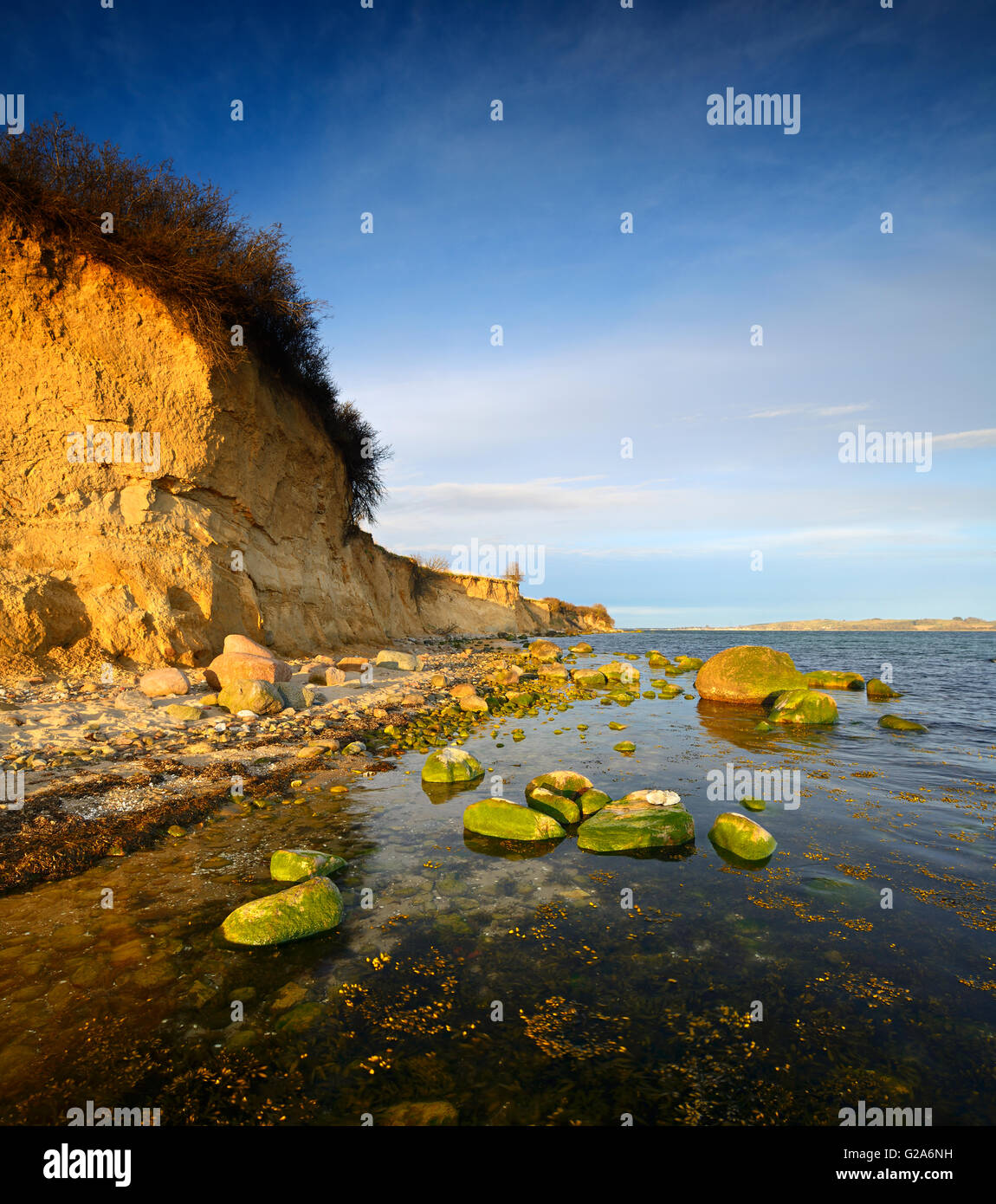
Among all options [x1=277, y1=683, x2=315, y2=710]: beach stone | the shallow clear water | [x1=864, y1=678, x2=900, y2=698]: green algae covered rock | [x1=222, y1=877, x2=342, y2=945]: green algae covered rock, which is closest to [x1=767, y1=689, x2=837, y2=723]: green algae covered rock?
[x1=864, y1=678, x2=900, y2=698]: green algae covered rock

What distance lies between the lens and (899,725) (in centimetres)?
1334

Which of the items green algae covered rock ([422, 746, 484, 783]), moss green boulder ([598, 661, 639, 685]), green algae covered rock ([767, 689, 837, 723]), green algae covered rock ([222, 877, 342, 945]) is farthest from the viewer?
moss green boulder ([598, 661, 639, 685])

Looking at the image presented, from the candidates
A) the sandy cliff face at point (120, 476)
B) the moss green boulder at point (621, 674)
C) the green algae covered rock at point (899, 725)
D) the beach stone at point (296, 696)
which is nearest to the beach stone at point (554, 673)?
the moss green boulder at point (621, 674)

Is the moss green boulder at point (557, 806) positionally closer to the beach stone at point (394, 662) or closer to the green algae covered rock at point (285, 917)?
the green algae covered rock at point (285, 917)

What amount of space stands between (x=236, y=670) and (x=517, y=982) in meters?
9.95

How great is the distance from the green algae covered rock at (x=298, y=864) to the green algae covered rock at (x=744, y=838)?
14.1 ft

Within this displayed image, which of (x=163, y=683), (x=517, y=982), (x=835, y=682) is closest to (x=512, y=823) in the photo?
(x=517, y=982)

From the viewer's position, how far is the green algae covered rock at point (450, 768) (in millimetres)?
8969

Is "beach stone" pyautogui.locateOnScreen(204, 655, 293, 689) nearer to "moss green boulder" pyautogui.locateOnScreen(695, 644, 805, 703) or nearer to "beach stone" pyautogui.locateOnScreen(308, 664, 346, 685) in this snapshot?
"beach stone" pyautogui.locateOnScreen(308, 664, 346, 685)

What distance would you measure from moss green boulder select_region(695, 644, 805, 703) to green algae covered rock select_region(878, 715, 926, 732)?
301 centimetres

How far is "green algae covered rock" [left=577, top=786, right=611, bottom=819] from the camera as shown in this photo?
24.4 feet

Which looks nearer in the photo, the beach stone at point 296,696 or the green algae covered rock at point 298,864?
the green algae covered rock at point 298,864
